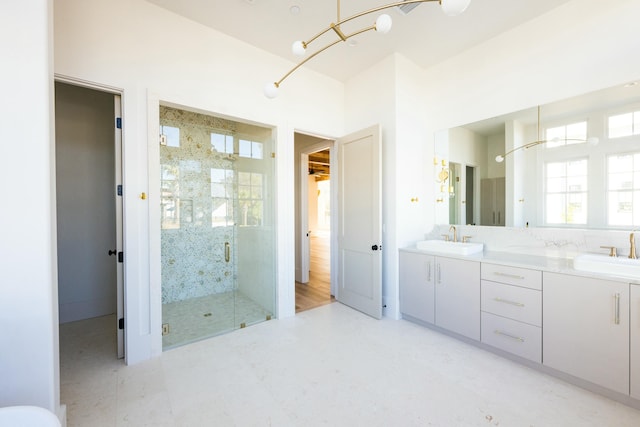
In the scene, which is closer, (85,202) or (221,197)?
(221,197)

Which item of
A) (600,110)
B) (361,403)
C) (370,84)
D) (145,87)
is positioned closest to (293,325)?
(361,403)

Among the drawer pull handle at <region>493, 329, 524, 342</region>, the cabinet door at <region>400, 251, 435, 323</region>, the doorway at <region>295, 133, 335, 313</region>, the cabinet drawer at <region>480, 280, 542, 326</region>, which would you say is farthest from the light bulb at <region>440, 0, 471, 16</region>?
the doorway at <region>295, 133, 335, 313</region>

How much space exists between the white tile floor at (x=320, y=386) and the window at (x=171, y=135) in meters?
2.16

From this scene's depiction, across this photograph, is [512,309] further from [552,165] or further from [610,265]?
[552,165]

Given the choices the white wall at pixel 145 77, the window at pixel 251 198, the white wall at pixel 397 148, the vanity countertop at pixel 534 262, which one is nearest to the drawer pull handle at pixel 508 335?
the vanity countertop at pixel 534 262

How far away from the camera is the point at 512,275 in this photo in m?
2.32

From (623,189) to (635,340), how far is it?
47.0 inches

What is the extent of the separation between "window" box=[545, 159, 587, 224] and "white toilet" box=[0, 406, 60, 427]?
3659mm

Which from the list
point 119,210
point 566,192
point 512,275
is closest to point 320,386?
point 512,275

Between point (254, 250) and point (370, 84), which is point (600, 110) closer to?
point (370, 84)

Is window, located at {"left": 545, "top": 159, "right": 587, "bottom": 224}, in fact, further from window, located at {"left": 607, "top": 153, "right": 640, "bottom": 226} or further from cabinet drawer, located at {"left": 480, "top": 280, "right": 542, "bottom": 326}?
cabinet drawer, located at {"left": 480, "top": 280, "right": 542, "bottom": 326}

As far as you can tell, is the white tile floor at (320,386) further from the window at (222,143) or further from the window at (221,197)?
the window at (222,143)

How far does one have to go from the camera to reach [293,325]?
311 cm

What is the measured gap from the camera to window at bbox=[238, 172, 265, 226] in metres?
3.31
